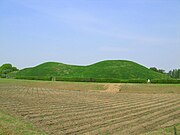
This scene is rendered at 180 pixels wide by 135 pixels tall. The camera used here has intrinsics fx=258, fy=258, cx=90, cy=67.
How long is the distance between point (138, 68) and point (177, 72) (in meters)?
29.3

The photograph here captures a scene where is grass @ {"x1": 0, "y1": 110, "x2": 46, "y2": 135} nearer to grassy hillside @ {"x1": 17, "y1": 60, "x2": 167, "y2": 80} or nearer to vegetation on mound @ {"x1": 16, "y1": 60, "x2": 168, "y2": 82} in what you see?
vegetation on mound @ {"x1": 16, "y1": 60, "x2": 168, "y2": 82}

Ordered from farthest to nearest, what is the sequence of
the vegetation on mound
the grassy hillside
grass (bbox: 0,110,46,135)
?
the grassy hillside, the vegetation on mound, grass (bbox: 0,110,46,135)

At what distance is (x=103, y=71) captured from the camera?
231ft

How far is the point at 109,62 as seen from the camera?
270ft

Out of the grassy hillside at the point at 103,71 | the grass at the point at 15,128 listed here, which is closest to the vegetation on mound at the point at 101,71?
the grassy hillside at the point at 103,71

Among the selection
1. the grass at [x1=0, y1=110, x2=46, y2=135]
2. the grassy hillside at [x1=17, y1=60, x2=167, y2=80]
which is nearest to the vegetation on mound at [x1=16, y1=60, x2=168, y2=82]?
the grassy hillside at [x1=17, y1=60, x2=167, y2=80]

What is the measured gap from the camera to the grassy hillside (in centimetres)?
6575

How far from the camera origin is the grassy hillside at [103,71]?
6575 cm

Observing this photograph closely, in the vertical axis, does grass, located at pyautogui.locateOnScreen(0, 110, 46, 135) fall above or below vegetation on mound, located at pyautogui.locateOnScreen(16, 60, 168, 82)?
below

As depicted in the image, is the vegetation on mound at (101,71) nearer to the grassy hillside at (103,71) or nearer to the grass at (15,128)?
the grassy hillside at (103,71)

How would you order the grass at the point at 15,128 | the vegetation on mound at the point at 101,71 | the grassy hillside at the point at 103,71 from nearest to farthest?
the grass at the point at 15,128
the vegetation on mound at the point at 101,71
the grassy hillside at the point at 103,71

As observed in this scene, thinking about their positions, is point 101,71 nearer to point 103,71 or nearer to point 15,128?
point 103,71

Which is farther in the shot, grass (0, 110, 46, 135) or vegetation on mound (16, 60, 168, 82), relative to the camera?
vegetation on mound (16, 60, 168, 82)

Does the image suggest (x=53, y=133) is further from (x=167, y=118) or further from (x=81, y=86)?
(x=81, y=86)
